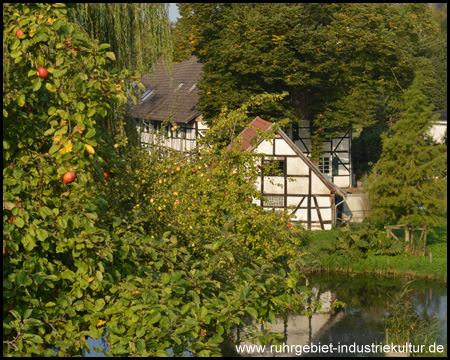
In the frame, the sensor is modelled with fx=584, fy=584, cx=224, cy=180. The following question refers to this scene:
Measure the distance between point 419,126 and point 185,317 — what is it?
58.3 feet

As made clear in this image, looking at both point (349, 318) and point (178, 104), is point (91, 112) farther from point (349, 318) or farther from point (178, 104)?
point (178, 104)

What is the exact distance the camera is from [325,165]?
33875mm

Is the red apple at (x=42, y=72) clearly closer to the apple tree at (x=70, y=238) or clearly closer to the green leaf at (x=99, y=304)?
the apple tree at (x=70, y=238)

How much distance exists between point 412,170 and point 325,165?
14036mm

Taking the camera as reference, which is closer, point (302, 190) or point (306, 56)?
point (302, 190)

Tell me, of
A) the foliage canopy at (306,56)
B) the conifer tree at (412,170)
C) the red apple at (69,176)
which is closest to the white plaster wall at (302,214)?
the conifer tree at (412,170)

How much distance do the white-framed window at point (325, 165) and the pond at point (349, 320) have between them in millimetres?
15040

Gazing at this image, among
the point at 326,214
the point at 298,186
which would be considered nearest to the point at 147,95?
the point at 298,186

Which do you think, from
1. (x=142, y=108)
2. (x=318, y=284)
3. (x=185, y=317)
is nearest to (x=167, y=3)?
(x=185, y=317)

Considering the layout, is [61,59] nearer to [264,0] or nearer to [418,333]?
[418,333]

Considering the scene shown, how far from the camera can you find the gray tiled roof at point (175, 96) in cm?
3155

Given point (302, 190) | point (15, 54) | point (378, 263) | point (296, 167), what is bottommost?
point (378, 263)

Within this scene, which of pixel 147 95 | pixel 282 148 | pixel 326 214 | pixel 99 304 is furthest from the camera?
pixel 147 95

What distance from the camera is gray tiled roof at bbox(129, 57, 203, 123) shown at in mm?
31547
